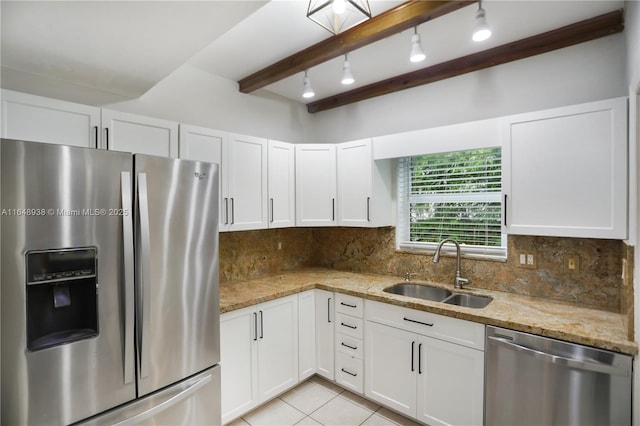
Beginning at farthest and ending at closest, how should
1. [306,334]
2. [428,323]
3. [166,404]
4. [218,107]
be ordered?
1. [218,107]
2. [306,334]
3. [428,323]
4. [166,404]

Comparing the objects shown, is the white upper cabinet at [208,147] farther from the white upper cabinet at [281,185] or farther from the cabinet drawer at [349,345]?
the cabinet drawer at [349,345]

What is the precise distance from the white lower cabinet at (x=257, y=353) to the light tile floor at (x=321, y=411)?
0.12 metres

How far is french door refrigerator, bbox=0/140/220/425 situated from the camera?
128cm

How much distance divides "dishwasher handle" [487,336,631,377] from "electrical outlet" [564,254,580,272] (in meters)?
0.80

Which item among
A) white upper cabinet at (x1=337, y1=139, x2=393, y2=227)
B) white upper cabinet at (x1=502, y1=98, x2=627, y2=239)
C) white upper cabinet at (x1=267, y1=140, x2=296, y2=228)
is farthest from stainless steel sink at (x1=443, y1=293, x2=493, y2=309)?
white upper cabinet at (x1=267, y1=140, x2=296, y2=228)

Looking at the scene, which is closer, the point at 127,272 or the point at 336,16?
the point at 127,272

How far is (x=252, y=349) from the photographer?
7.96 feet

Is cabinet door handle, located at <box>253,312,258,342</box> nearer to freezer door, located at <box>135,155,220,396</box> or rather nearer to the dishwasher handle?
freezer door, located at <box>135,155,220,396</box>

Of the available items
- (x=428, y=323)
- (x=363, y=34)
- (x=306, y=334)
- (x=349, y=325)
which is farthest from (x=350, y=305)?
(x=363, y=34)

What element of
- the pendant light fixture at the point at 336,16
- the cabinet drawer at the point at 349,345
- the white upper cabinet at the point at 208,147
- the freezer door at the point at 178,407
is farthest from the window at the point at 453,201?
the freezer door at the point at 178,407

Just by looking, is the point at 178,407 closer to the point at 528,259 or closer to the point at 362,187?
the point at 362,187

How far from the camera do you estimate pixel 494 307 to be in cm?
214

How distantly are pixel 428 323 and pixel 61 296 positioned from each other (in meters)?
2.11

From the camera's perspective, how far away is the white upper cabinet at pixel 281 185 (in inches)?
116
